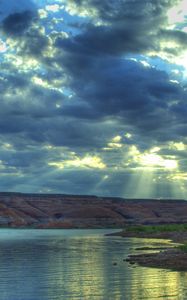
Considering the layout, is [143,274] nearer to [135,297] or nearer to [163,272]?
[163,272]

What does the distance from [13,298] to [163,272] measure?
2187 centimetres

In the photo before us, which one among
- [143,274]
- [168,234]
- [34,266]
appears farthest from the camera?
[168,234]

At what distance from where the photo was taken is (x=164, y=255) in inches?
2975

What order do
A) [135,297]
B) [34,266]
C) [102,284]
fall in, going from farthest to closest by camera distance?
[34,266], [102,284], [135,297]

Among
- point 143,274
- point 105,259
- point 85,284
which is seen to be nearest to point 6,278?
point 85,284

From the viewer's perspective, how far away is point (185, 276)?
5562cm

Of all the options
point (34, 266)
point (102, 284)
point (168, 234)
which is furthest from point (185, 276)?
point (168, 234)

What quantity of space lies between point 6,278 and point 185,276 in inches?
834

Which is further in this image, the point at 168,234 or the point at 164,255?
the point at 168,234

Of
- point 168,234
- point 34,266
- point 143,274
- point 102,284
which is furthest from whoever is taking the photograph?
point 168,234

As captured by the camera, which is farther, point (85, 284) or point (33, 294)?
point (85, 284)

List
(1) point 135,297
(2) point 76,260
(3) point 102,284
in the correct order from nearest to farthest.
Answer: (1) point 135,297 → (3) point 102,284 → (2) point 76,260

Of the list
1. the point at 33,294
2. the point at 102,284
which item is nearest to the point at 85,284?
the point at 102,284

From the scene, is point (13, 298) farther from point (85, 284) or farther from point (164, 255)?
point (164, 255)
